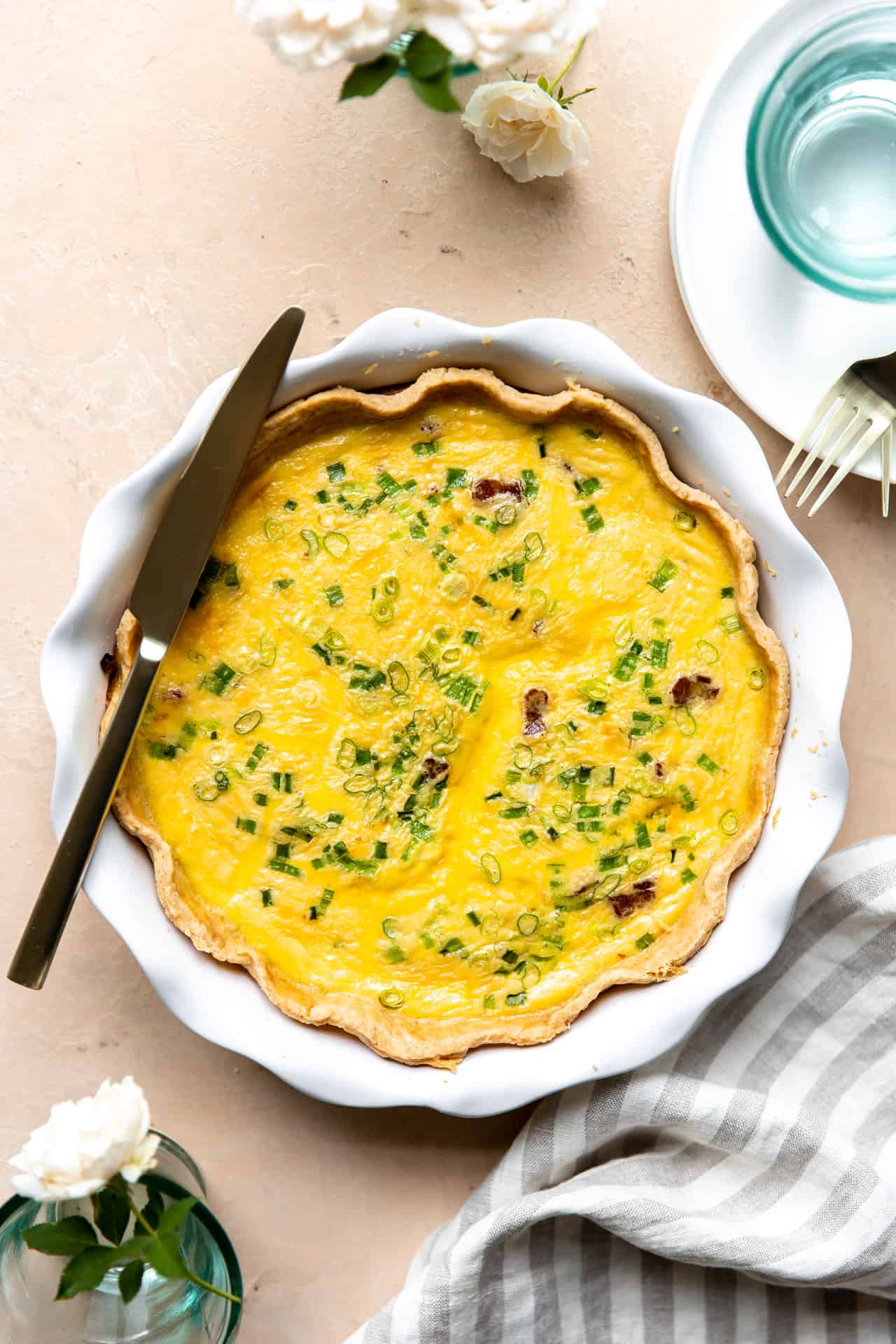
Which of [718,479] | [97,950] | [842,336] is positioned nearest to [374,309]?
[718,479]

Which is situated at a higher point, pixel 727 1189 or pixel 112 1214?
pixel 112 1214

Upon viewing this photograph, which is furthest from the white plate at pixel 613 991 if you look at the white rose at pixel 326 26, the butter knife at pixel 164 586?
the white rose at pixel 326 26

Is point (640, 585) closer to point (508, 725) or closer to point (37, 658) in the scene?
point (508, 725)

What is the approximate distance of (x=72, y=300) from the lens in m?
2.61

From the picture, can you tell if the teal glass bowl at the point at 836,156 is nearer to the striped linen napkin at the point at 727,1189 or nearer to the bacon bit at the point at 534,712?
the bacon bit at the point at 534,712

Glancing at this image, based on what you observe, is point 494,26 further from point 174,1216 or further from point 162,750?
point 174,1216

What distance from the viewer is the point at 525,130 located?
7.93 ft

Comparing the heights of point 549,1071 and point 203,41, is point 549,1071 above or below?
below

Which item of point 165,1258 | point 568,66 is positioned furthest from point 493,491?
point 165,1258

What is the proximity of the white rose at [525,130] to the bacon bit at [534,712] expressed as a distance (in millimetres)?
1053

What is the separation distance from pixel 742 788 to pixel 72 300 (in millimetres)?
1734

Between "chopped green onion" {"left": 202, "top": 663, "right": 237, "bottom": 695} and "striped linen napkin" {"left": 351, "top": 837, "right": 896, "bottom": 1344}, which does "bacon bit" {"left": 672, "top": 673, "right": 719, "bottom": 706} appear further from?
"chopped green onion" {"left": 202, "top": 663, "right": 237, "bottom": 695}

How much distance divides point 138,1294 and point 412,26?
248 cm

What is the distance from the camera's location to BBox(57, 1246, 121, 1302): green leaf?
2.18m
